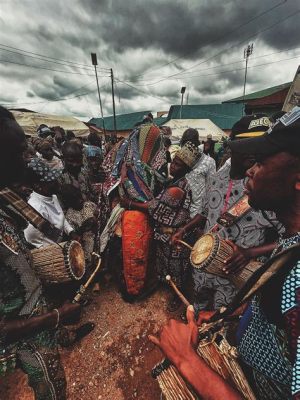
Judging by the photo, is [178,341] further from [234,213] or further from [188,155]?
[188,155]

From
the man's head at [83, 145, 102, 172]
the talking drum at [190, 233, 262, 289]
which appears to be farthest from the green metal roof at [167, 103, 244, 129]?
the talking drum at [190, 233, 262, 289]

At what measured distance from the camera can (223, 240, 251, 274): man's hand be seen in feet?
6.54

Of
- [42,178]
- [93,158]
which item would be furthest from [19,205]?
[93,158]

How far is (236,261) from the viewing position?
2.01 metres

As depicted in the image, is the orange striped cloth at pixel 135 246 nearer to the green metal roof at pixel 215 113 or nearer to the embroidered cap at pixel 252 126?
the embroidered cap at pixel 252 126

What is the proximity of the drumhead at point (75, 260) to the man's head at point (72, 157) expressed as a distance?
2239 mm

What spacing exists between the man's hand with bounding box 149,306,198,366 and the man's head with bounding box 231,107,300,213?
0.78m

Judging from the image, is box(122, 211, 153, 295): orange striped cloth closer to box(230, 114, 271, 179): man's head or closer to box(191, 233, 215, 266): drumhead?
box(191, 233, 215, 266): drumhead

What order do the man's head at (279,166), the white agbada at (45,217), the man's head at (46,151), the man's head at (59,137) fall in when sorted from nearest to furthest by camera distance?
1. the man's head at (279,166)
2. the white agbada at (45,217)
3. the man's head at (46,151)
4. the man's head at (59,137)

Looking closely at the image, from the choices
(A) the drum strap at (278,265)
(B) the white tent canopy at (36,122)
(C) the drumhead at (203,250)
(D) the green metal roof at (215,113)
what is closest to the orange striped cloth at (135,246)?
(C) the drumhead at (203,250)

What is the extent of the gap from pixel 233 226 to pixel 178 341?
65.1 inches

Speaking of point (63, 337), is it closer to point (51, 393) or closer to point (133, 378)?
point (133, 378)

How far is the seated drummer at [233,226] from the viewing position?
205cm

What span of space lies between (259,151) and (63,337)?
3.09 m
